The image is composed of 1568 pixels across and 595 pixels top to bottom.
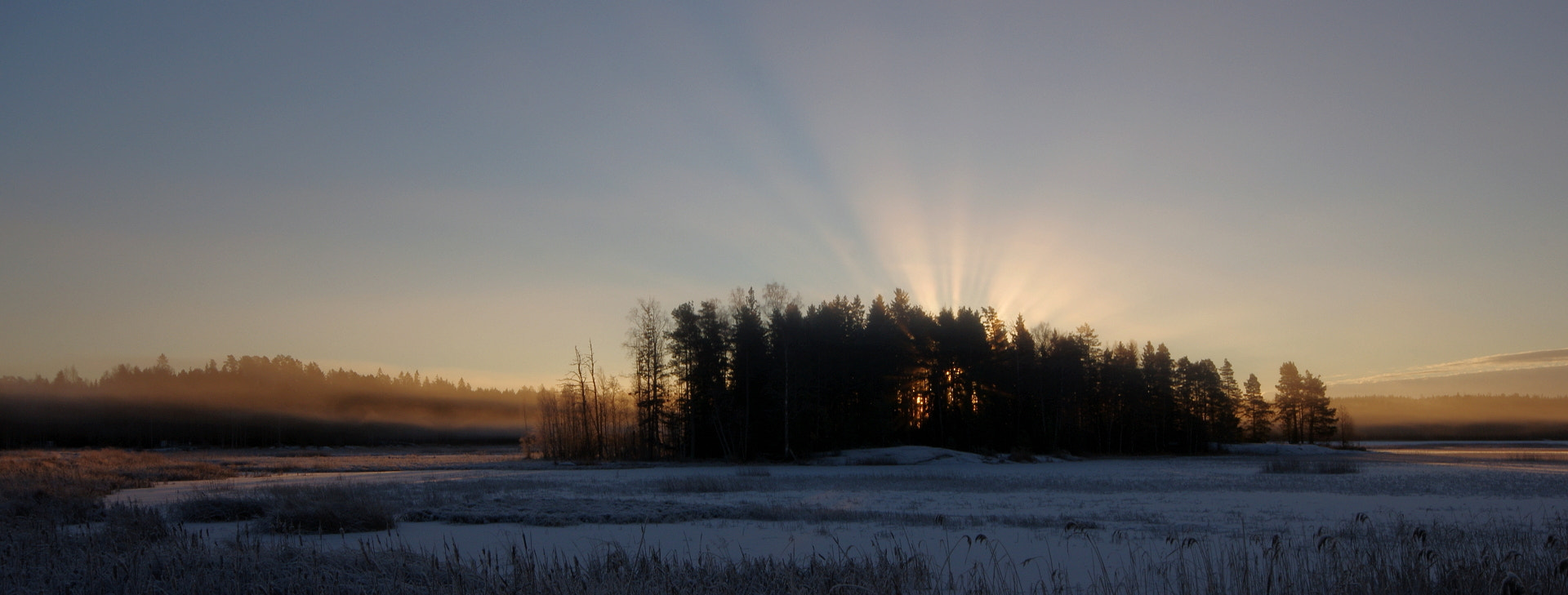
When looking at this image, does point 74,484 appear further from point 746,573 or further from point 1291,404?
point 1291,404

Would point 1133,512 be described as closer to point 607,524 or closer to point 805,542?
point 805,542

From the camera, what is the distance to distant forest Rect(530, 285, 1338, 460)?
170ft

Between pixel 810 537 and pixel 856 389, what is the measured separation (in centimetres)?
4452

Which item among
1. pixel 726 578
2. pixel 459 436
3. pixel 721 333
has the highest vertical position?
pixel 721 333

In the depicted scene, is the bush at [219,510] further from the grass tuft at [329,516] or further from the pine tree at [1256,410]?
the pine tree at [1256,410]

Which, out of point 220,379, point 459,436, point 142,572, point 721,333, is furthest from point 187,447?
point 142,572

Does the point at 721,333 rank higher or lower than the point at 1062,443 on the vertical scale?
higher

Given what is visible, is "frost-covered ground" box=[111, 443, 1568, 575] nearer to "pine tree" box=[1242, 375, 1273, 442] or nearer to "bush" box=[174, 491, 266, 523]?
"bush" box=[174, 491, 266, 523]

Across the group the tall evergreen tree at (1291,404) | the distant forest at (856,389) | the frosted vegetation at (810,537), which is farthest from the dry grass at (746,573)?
the tall evergreen tree at (1291,404)

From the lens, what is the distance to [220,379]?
5797 inches

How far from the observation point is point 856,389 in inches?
2211

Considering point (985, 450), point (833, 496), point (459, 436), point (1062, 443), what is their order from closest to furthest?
point (833, 496)
point (985, 450)
point (1062, 443)
point (459, 436)

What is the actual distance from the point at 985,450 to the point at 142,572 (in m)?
55.3

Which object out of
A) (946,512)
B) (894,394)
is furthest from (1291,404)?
(946,512)
